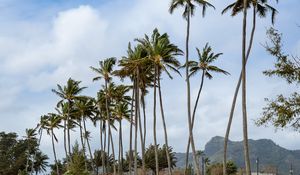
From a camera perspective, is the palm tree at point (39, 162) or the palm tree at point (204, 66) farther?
the palm tree at point (39, 162)

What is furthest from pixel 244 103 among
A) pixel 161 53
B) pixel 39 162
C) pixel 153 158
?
pixel 39 162

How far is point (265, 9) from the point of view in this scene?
141ft

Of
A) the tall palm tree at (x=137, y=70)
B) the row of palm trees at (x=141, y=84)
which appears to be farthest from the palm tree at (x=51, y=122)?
the tall palm tree at (x=137, y=70)

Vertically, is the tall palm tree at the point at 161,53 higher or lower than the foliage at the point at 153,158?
higher

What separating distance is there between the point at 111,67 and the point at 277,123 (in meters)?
52.9

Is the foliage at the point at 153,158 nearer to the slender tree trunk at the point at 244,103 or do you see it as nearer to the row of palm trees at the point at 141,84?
the row of palm trees at the point at 141,84

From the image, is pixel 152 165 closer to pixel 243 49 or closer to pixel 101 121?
pixel 101 121

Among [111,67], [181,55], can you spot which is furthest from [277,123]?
[111,67]

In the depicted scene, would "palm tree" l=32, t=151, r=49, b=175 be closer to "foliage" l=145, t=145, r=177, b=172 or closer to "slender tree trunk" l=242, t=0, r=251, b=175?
"foliage" l=145, t=145, r=177, b=172

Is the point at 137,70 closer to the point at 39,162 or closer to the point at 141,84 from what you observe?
the point at 141,84

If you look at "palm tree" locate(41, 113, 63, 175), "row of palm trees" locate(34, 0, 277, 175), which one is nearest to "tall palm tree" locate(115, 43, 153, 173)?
"row of palm trees" locate(34, 0, 277, 175)

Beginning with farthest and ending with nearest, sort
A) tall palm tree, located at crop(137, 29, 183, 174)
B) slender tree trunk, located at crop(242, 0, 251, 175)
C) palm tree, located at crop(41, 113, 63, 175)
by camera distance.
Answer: palm tree, located at crop(41, 113, 63, 175) → tall palm tree, located at crop(137, 29, 183, 174) → slender tree trunk, located at crop(242, 0, 251, 175)

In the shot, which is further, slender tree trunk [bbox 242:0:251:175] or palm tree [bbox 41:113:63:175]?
palm tree [bbox 41:113:63:175]

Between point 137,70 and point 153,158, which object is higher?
point 137,70
